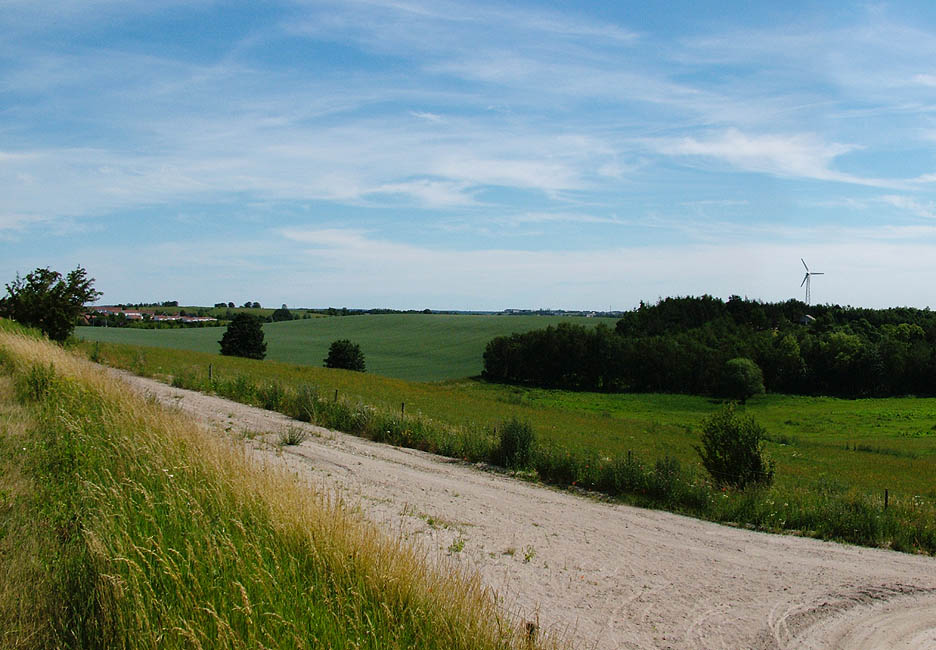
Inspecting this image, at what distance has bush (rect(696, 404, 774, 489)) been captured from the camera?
16.4 m

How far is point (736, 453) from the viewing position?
54.6 ft

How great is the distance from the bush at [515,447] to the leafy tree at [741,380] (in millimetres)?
73784

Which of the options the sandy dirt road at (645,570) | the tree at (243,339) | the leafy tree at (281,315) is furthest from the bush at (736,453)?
the leafy tree at (281,315)

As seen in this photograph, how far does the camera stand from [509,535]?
1084 cm

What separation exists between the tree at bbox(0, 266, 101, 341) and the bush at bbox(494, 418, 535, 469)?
104 feet

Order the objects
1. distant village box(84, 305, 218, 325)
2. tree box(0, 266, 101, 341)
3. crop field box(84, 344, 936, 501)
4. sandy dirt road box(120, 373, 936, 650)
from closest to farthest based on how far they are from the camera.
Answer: sandy dirt road box(120, 373, 936, 650)
crop field box(84, 344, 936, 501)
tree box(0, 266, 101, 341)
distant village box(84, 305, 218, 325)

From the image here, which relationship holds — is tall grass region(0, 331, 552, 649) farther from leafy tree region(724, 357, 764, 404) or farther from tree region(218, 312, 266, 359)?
leafy tree region(724, 357, 764, 404)

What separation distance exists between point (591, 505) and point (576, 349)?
8169 centimetres

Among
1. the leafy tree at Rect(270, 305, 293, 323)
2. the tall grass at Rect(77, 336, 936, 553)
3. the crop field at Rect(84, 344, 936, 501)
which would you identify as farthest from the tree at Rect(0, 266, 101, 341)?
the leafy tree at Rect(270, 305, 293, 323)

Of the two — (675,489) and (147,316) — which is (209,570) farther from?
(147,316)

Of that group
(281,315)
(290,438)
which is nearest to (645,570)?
(290,438)

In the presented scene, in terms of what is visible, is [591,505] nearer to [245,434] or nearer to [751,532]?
[751,532]

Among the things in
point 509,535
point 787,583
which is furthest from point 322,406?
point 787,583

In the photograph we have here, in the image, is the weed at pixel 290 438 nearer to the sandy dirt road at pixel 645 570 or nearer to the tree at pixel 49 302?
the sandy dirt road at pixel 645 570
